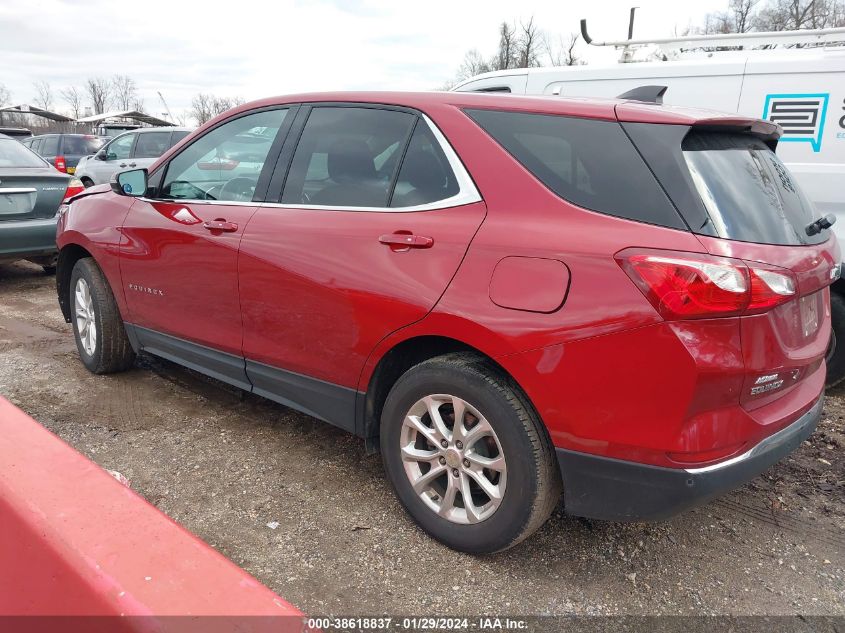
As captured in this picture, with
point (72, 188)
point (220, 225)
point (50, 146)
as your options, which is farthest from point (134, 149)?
point (220, 225)

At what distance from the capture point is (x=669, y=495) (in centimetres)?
205

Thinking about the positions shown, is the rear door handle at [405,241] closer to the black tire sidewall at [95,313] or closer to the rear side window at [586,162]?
the rear side window at [586,162]

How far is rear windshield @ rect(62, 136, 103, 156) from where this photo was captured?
627 inches

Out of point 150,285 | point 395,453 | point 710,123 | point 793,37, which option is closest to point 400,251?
point 395,453

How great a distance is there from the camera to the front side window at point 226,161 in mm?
3229

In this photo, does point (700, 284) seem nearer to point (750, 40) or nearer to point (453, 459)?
point (453, 459)

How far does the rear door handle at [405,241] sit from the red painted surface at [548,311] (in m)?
0.03

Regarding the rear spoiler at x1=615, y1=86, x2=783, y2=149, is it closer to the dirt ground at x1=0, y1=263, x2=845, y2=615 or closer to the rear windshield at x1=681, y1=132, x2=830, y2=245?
the rear windshield at x1=681, y1=132, x2=830, y2=245

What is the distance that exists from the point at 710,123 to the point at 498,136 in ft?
2.36

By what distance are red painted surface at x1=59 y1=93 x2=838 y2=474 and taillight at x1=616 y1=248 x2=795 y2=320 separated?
0.10ft

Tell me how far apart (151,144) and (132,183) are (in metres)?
9.75

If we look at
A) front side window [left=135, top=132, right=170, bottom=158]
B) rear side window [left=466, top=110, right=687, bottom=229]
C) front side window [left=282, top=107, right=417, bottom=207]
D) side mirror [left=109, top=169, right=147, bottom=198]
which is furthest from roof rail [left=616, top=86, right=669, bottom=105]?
front side window [left=135, top=132, right=170, bottom=158]

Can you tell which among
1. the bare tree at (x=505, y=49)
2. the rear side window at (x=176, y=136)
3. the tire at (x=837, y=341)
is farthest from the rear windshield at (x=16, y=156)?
→ the bare tree at (x=505, y=49)

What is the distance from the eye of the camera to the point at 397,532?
8.82 ft
